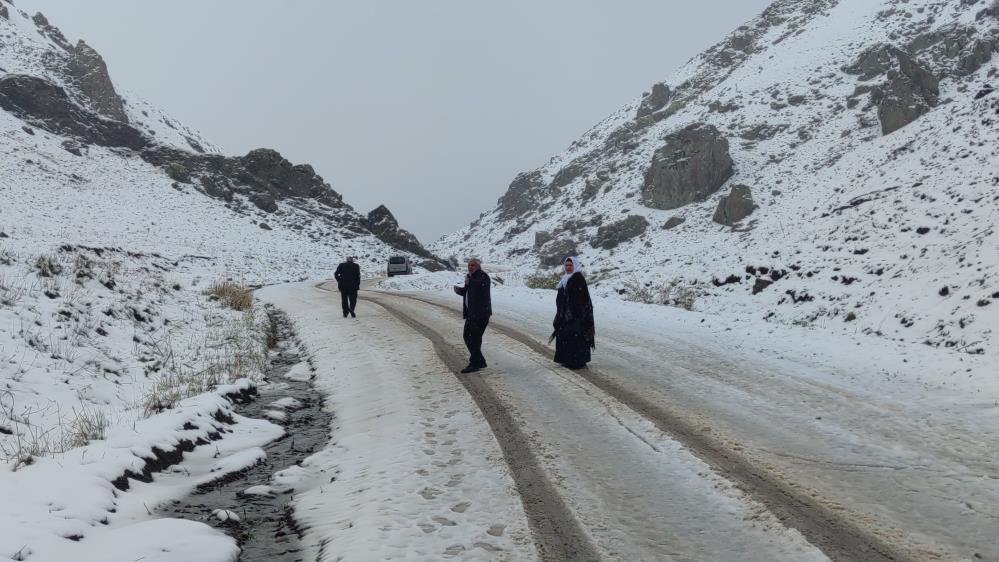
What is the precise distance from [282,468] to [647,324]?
8.89m

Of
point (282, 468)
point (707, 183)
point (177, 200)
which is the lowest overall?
point (282, 468)

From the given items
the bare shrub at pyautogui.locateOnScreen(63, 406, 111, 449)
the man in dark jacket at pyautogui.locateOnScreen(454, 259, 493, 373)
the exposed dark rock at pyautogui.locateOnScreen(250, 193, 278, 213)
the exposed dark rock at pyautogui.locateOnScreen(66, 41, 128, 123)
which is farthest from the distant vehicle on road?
the exposed dark rock at pyautogui.locateOnScreen(66, 41, 128, 123)

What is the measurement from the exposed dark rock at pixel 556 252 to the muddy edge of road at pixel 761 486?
4888cm

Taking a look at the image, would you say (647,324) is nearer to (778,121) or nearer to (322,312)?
(322,312)

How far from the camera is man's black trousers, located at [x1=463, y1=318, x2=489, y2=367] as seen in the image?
8.46m

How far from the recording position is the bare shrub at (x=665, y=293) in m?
16.2

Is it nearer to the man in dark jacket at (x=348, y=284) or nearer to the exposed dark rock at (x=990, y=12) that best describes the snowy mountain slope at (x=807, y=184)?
the exposed dark rock at (x=990, y=12)

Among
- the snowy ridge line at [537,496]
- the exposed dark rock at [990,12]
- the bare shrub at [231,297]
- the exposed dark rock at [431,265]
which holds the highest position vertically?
the exposed dark rock at [990,12]

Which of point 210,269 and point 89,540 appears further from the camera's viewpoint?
point 210,269

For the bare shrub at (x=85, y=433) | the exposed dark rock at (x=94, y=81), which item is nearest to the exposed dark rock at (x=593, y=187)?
the exposed dark rock at (x=94, y=81)

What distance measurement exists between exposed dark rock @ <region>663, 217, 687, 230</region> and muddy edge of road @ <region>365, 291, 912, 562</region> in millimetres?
43847

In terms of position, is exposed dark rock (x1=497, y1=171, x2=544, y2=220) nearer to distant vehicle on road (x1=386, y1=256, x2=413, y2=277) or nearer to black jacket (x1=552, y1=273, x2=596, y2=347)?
distant vehicle on road (x1=386, y1=256, x2=413, y2=277)

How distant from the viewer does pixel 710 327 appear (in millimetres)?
11242

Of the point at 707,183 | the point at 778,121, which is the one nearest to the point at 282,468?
the point at 707,183
